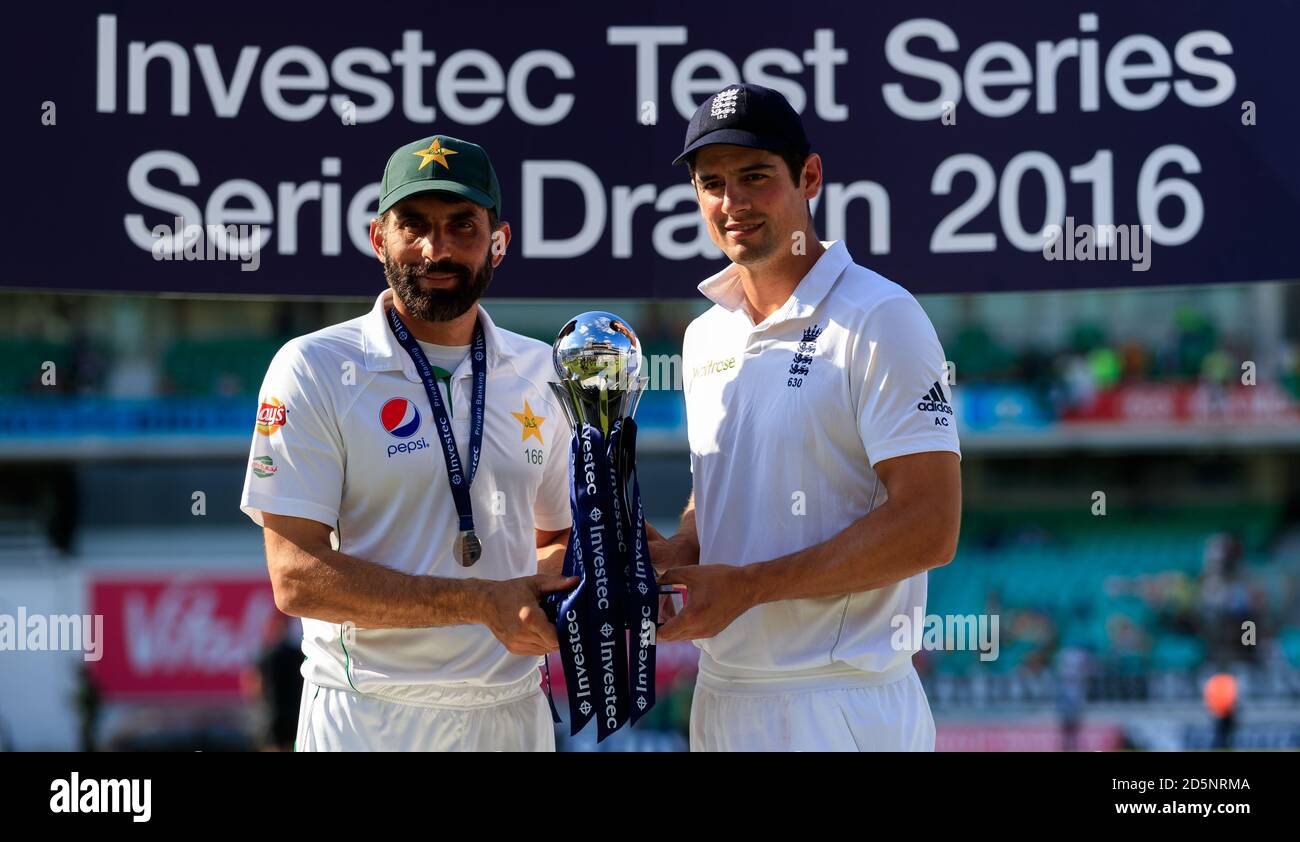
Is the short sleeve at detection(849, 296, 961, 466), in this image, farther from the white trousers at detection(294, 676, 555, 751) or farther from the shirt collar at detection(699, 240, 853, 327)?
the white trousers at detection(294, 676, 555, 751)

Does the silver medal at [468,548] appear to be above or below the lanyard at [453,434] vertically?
below

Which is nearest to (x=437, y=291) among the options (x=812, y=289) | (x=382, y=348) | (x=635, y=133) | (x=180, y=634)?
(x=382, y=348)

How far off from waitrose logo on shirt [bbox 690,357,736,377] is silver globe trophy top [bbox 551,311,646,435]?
240 mm

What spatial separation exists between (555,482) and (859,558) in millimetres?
663

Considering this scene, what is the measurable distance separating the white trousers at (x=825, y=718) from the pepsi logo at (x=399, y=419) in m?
0.76

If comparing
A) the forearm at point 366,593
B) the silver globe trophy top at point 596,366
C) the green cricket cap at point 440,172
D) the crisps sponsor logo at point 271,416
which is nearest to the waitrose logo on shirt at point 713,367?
the silver globe trophy top at point 596,366

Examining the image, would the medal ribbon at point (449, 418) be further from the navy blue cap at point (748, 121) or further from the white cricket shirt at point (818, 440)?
the navy blue cap at point (748, 121)

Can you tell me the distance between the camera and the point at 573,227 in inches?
138

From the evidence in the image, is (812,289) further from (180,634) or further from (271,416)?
(180,634)

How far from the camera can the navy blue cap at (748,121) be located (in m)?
2.43

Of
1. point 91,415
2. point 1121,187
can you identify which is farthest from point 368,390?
point 91,415

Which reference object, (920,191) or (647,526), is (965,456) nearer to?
(920,191)

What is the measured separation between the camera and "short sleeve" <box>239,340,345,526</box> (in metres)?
2.45

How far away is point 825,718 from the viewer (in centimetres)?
249
